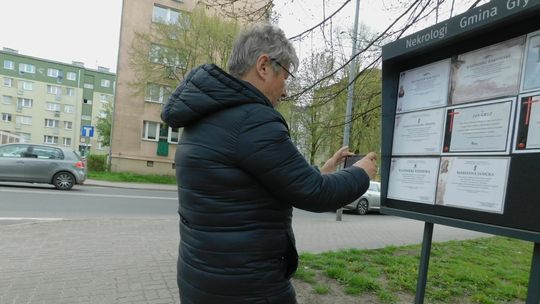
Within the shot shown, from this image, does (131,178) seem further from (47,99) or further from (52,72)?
(52,72)

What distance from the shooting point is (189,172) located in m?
1.64

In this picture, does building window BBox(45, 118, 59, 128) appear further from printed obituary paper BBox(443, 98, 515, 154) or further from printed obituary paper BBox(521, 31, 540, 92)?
printed obituary paper BBox(521, 31, 540, 92)

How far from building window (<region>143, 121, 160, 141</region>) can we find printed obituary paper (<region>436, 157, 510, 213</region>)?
26.3 metres

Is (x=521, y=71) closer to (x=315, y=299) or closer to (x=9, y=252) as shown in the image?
(x=315, y=299)

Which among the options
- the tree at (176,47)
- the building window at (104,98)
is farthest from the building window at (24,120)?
the tree at (176,47)

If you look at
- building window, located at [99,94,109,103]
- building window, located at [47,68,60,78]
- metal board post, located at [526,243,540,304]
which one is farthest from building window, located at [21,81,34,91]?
metal board post, located at [526,243,540,304]

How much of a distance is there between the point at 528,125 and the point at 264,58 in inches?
43.6

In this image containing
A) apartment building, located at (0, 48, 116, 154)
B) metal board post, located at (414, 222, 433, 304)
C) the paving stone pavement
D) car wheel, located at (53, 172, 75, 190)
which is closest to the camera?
metal board post, located at (414, 222, 433, 304)

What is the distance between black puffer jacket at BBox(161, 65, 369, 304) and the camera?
1509 mm

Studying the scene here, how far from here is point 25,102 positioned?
194ft

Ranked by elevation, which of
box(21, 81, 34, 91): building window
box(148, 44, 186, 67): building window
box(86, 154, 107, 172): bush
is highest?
box(21, 81, 34, 91): building window

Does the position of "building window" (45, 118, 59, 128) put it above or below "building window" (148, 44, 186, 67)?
below

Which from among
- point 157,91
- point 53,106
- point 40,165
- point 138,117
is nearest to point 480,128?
point 40,165

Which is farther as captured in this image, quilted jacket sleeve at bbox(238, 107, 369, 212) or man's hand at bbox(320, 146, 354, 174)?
man's hand at bbox(320, 146, 354, 174)
